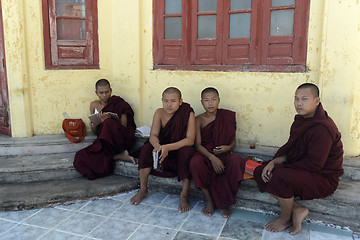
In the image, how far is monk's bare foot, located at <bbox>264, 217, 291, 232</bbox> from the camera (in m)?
3.29

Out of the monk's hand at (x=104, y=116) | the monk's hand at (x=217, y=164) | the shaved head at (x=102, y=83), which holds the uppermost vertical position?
the shaved head at (x=102, y=83)

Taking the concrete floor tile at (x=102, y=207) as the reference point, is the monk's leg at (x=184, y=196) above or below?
above

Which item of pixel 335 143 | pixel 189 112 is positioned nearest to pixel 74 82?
pixel 189 112

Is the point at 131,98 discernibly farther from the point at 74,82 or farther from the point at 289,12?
the point at 289,12

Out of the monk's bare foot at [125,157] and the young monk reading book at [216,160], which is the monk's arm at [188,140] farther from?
the monk's bare foot at [125,157]

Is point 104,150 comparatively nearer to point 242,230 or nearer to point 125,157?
point 125,157

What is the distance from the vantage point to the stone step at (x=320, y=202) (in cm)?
332

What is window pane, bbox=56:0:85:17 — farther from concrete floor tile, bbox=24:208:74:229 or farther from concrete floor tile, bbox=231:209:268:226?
concrete floor tile, bbox=231:209:268:226

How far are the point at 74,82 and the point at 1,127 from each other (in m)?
1.38

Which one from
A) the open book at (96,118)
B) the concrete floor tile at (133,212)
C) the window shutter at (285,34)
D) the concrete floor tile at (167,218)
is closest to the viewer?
the concrete floor tile at (167,218)

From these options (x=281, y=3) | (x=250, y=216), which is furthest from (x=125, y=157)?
(x=281, y=3)

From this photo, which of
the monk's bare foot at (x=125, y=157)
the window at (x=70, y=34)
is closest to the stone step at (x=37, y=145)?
the monk's bare foot at (x=125, y=157)

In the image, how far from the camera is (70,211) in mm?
3750

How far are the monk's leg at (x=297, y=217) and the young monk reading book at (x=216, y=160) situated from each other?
2.04ft
